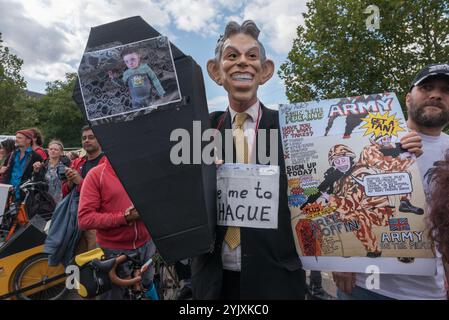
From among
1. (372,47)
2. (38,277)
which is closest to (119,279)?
(38,277)

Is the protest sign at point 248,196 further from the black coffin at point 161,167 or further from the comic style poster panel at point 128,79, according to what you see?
the comic style poster panel at point 128,79

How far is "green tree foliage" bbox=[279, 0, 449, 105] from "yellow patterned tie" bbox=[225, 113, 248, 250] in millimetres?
10554

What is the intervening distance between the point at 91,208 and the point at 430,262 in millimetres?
2293

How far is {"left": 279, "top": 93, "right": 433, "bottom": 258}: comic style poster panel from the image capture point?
1.63m

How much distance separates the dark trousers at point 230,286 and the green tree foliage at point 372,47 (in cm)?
1087

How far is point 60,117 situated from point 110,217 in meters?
43.9

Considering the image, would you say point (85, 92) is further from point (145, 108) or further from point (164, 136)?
point (164, 136)

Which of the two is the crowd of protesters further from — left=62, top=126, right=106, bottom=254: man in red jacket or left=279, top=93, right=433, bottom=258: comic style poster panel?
left=62, top=126, right=106, bottom=254: man in red jacket

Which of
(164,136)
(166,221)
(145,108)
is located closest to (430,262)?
(166,221)

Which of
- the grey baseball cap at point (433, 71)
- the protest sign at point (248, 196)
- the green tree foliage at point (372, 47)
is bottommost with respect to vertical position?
the protest sign at point (248, 196)

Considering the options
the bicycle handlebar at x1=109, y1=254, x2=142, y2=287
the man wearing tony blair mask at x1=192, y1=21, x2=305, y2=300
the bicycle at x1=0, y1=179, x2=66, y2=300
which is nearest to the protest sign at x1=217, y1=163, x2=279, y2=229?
the man wearing tony blair mask at x1=192, y1=21, x2=305, y2=300

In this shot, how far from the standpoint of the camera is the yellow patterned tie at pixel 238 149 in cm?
169

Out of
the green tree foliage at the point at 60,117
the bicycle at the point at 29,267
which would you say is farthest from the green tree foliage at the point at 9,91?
the bicycle at the point at 29,267

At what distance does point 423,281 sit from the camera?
69.1 inches
